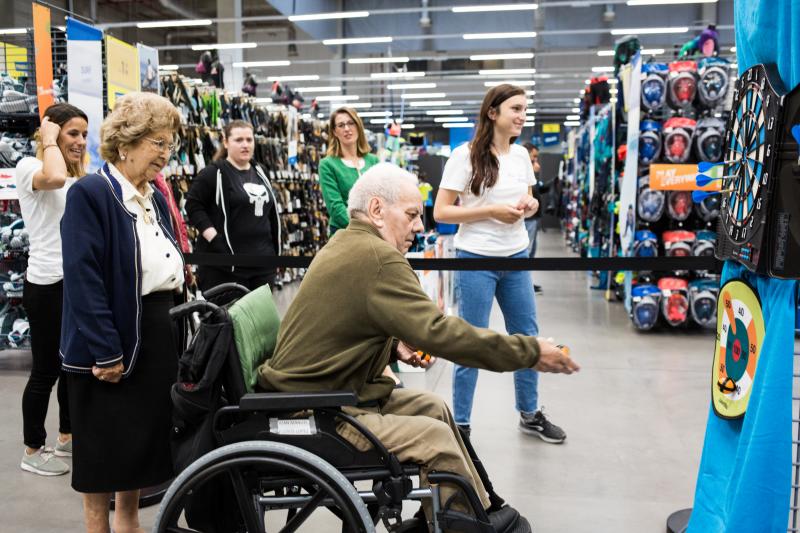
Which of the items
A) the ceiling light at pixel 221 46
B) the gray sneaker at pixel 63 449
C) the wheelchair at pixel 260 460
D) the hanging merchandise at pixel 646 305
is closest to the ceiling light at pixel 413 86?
the ceiling light at pixel 221 46

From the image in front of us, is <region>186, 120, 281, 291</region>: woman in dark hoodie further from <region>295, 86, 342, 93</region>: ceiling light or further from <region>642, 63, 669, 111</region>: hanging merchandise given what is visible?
<region>295, 86, 342, 93</region>: ceiling light

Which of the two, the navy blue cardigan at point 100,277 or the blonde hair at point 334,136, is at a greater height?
the blonde hair at point 334,136

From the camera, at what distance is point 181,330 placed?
2504mm

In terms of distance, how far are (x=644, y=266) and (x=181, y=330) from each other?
185 centimetres

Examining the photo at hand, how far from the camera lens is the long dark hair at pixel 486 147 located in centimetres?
325

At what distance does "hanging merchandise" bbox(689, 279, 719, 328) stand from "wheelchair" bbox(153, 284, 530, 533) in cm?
478

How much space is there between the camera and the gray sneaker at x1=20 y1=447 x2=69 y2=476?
3199 mm

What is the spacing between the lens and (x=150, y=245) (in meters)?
2.23

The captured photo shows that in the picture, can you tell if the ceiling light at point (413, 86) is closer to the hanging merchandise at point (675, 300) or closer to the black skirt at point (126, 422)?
the hanging merchandise at point (675, 300)

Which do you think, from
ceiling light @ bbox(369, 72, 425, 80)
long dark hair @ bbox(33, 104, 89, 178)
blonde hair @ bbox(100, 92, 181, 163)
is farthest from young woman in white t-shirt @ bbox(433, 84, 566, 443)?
ceiling light @ bbox(369, 72, 425, 80)

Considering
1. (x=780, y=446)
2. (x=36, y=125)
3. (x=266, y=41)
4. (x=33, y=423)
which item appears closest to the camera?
(x=780, y=446)

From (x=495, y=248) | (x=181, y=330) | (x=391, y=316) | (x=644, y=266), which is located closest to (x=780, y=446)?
(x=391, y=316)

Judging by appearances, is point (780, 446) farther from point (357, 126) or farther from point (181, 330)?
point (357, 126)

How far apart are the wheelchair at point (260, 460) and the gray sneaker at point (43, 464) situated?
5.16 feet
